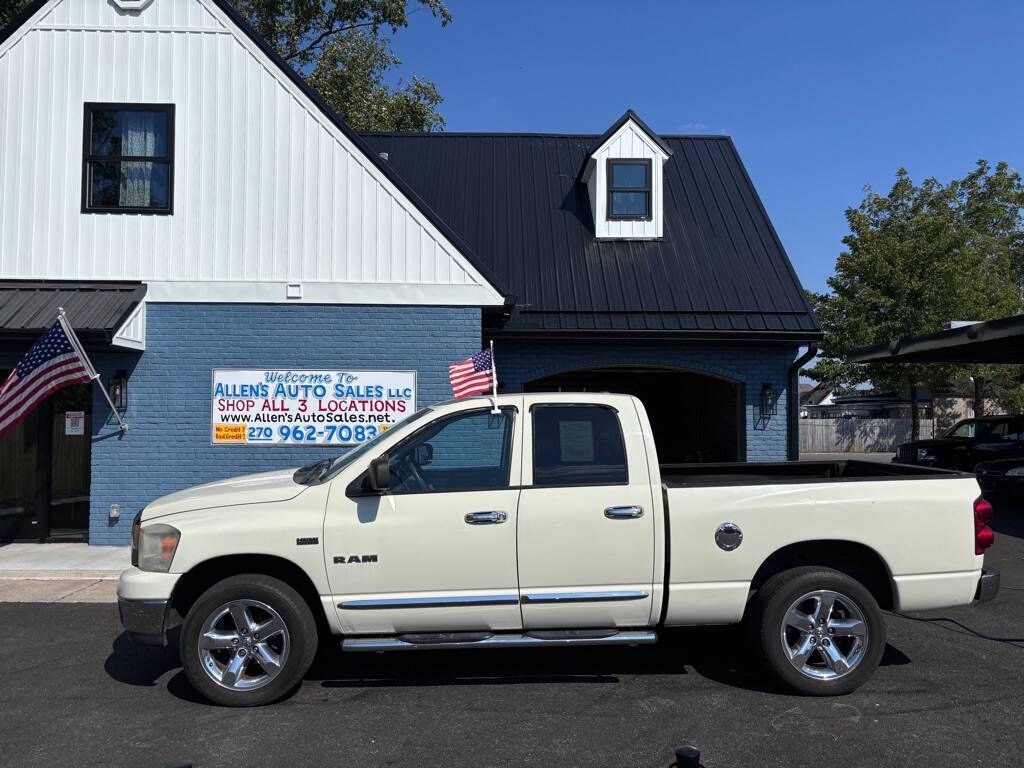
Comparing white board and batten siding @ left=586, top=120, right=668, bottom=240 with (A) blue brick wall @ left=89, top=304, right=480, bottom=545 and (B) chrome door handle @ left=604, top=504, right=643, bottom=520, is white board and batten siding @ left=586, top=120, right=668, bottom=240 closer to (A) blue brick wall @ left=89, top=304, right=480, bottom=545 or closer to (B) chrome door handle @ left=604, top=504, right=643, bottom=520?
(A) blue brick wall @ left=89, top=304, right=480, bottom=545

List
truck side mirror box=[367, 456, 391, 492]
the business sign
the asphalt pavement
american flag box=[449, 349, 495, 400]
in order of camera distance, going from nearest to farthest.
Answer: the asphalt pavement
truck side mirror box=[367, 456, 391, 492]
american flag box=[449, 349, 495, 400]
the business sign

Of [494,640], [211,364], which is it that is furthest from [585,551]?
[211,364]

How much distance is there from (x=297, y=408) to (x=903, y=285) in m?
19.5

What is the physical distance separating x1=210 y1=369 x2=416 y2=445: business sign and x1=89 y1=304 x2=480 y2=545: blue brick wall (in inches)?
4.9

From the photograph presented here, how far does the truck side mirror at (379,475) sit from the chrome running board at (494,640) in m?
0.95

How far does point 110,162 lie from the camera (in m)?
10.5

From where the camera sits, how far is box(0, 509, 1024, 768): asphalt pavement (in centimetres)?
412

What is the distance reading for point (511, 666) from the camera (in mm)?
5520

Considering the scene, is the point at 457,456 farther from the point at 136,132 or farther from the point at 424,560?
the point at 136,132

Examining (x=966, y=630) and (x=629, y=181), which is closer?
(x=966, y=630)

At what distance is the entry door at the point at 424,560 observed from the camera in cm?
483

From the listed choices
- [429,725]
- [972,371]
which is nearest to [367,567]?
[429,725]

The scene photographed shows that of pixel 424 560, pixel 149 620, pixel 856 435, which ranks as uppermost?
pixel 856 435

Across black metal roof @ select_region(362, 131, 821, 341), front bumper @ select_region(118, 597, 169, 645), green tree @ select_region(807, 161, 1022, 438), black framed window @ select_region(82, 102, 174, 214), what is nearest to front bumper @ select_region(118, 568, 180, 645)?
front bumper @ select_region(118, 597, 169, 645)
